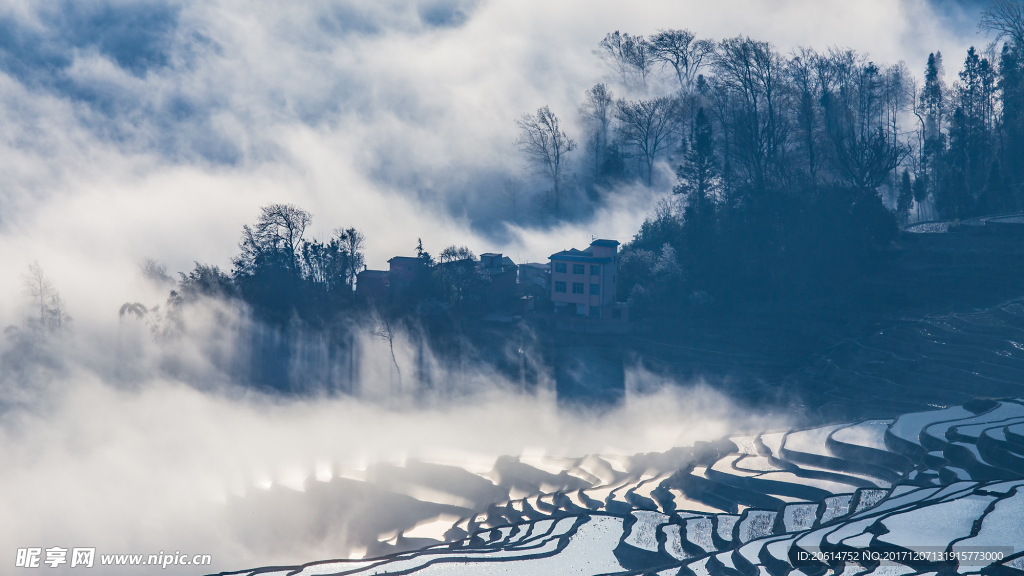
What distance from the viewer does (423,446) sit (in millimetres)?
39844

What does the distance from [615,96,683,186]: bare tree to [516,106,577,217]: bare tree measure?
4810 millimetres

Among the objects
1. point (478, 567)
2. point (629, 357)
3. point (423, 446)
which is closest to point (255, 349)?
point (423, 446)

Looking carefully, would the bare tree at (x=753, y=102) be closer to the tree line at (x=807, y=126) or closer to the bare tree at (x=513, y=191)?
the tree line at (x=807, y=126)

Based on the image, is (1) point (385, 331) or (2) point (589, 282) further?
(1) point (385, 331)

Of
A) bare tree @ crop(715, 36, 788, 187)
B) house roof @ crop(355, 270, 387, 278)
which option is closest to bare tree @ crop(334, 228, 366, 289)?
house roof @ crop(355, 270, 387, 278)

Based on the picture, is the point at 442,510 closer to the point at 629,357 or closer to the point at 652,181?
the point at 629,357

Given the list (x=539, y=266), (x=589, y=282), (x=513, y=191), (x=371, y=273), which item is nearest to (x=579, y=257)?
(x=589, y=282)

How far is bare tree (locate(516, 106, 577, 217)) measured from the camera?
59344mm

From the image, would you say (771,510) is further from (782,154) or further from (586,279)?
(782,154)

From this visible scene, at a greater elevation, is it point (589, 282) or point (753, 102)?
point (753, 102)

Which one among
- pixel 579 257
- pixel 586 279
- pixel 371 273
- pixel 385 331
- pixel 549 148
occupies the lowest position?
pixel 385 331

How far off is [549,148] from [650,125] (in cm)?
755

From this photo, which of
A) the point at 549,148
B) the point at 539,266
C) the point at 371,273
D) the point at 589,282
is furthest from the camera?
the point at 549,148

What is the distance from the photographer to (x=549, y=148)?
60.3 metres
